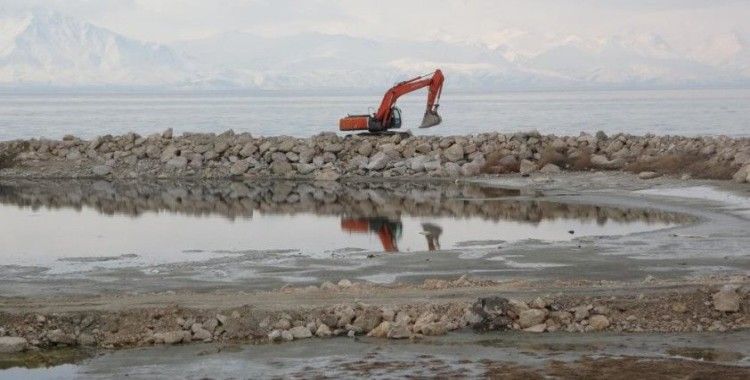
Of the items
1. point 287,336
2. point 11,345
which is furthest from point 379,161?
point 11,345

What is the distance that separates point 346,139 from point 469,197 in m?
9.46

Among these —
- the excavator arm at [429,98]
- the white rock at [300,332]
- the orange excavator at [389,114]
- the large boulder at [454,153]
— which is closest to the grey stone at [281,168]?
the orange excavator at [389,114]

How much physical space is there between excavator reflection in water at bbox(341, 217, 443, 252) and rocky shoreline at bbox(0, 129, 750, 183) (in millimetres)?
10116

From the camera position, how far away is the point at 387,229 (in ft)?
79.9

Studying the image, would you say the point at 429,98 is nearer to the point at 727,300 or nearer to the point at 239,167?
the point at 239,167

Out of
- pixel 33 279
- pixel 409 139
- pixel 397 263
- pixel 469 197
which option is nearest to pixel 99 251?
pixel 33 279

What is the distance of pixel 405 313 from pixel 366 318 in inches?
19.2

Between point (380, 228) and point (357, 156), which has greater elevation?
point (357, 156)

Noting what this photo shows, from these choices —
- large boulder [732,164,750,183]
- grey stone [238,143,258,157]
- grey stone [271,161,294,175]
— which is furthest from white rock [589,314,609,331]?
grey stone [238,143,258,157]

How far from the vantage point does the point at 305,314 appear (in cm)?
1425

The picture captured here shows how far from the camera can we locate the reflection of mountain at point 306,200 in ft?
87.4

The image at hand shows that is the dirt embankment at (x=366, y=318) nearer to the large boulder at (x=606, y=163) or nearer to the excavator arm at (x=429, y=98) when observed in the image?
the large boulder at (x=606, y=163)

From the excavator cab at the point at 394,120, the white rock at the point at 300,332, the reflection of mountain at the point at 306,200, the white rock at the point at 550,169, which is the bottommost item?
the reflection of mountain at the point at 306,200

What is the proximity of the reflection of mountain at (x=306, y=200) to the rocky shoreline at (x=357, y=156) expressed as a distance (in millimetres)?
1447
